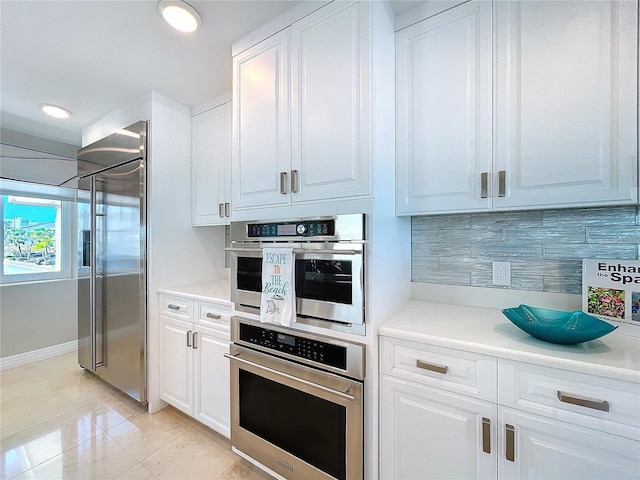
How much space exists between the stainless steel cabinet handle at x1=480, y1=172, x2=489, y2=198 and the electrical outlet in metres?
0.42

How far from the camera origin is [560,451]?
0.89m

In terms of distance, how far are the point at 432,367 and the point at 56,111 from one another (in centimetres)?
338

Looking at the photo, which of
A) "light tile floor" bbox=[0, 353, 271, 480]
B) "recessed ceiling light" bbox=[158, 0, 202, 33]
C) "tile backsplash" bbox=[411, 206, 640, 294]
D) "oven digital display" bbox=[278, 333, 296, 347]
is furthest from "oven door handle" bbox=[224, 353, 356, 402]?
"recessed ceiling light" bbox=[158, 0, 202, 33]

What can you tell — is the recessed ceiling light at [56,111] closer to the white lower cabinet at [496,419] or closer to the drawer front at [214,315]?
the drawer front at [214,315]

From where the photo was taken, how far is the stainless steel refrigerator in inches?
83.1

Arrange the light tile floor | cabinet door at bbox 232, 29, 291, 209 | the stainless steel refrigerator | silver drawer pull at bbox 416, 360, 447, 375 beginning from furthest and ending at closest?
the stainless steel refrigerator → the light tile floor → cabinet door at bbox 232, 29, 291, 209 → silver drawer pull at bbox 416, 360, 447, 375

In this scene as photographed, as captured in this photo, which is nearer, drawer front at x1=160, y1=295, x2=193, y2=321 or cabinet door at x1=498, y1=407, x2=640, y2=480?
cabinet door at x1=498, y1=407, x2=640, y2=480

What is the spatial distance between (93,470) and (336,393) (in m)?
1.54

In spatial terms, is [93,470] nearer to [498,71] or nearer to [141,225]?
[141,225]

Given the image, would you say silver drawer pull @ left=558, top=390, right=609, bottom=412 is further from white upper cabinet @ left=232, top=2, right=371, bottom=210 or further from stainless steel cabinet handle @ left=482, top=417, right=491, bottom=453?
A: white upper cabinet @ left=232, top=2, right=371, bottom=210

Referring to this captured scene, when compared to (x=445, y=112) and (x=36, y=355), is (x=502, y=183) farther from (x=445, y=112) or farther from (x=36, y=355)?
(x=36, y=355)

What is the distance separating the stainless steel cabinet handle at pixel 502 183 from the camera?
119 cm

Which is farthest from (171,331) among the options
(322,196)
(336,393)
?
(322,196)

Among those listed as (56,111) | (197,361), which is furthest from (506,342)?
(56,111)
